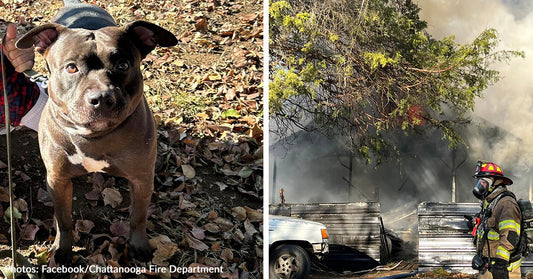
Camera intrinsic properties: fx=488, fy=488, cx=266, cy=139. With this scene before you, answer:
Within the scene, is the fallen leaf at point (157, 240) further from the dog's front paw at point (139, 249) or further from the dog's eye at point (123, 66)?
the dog's eye at point (123, 66)

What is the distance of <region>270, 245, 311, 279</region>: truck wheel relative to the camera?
3770 mm

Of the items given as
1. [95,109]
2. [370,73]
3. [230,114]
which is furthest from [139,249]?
[370,73]

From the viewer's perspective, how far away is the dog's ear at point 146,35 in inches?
74.5

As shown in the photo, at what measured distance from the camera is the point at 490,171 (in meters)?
3.72

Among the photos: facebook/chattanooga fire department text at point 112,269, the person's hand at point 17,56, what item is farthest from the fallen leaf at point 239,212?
the person's hand at point 17,56

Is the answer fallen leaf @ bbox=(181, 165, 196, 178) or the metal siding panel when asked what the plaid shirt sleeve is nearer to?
fallen leaf @ bbox=(181, 165, 196, 178)

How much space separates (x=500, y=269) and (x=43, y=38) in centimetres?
337

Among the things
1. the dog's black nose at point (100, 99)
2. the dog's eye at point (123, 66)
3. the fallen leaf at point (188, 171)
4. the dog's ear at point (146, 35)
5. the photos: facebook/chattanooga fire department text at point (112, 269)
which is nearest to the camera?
the dog's black nose at point (100, 99)

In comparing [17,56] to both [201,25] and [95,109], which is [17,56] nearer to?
[95,109]

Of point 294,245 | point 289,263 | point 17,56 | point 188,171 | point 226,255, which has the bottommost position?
point 289,263

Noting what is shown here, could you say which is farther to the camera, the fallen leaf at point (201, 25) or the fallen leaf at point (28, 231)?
the fallen leaf at point (201, 25)

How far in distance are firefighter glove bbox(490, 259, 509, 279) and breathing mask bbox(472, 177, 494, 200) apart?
48 centimetres

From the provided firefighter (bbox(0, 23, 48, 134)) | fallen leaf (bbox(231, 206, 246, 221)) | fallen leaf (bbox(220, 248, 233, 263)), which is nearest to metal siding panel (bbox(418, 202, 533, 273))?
fallen leaf (bbox(231, 206, 246, 221))

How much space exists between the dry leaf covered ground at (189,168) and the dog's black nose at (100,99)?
0.97 metres
